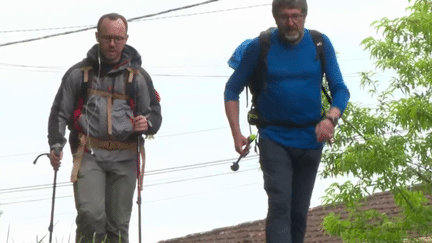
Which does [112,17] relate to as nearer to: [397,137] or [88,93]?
[88,93]

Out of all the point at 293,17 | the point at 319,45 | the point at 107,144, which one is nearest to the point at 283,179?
the point at 319,45

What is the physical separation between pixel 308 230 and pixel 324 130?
50.8 feet

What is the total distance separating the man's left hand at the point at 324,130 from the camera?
6.66 m

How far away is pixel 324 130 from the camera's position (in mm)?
6664

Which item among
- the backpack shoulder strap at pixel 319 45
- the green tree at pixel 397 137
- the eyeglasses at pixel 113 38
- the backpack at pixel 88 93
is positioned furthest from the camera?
the green tree at pixel 397 137

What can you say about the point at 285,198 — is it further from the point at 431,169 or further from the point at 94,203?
the point at 431,169

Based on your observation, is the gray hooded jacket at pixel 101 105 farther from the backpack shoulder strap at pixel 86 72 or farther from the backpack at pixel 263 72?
the backpack at pixel 263 72

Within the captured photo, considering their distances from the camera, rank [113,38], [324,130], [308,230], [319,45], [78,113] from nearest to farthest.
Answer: [324,130] → [319,45] → [113,38] → [78,113] → [308,230]

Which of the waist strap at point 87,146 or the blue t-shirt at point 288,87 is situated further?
the waist strap at point 87,146

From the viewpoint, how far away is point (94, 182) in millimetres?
7824

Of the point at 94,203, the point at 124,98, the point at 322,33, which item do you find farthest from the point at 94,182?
A: the point at 322,33

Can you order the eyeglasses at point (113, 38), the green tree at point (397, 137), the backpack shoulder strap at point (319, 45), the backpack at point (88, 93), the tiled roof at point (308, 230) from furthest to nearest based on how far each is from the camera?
the tiled roof at point (308, 230)
the green tree at point (397, 137)
the backpack at point (88, 93)
the eyeglasses at point (113, 38)
the backpack shoulder strap at point (319, 45)

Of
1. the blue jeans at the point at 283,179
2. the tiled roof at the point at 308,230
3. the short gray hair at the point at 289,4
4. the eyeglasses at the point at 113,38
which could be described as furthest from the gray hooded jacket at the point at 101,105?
the tiled roof at the point at 308,230

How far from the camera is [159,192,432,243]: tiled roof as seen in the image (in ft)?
69.2
